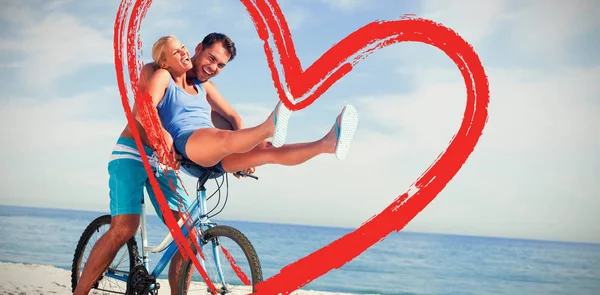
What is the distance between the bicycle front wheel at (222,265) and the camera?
288 cm

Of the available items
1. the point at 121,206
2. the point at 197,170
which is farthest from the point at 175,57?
the point at 121,206

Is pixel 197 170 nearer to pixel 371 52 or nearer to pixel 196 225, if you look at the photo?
pixel 196 225

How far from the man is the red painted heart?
0.32ft

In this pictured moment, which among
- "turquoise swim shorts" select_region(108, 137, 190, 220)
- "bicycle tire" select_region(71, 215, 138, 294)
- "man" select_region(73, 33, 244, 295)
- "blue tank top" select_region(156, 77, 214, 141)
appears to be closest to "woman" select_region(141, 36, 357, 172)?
"blue tank top" select_region(156, 77, 214, 141)

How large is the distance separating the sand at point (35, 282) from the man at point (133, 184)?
1244 millimetres

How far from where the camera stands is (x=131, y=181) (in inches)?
128

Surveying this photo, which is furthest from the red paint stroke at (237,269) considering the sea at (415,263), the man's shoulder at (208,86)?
the sea at (415,263)

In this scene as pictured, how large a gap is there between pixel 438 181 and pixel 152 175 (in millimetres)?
1645

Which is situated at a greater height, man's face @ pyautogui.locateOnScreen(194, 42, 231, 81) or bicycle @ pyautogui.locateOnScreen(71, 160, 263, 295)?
man's face @ pyautogui.locateOnScreen(194, 42, 231, 81)

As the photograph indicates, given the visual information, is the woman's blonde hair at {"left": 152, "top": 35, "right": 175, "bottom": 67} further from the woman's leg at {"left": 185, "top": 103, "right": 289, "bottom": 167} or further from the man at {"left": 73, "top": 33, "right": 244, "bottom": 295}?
the woman's leg at {"left": 185, "top": 103, "right": 289, "bottom": 167}

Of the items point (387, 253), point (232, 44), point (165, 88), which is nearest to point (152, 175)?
point (165, 88)

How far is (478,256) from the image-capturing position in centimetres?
2472

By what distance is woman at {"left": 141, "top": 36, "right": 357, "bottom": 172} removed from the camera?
267cm

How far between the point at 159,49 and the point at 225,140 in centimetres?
75
